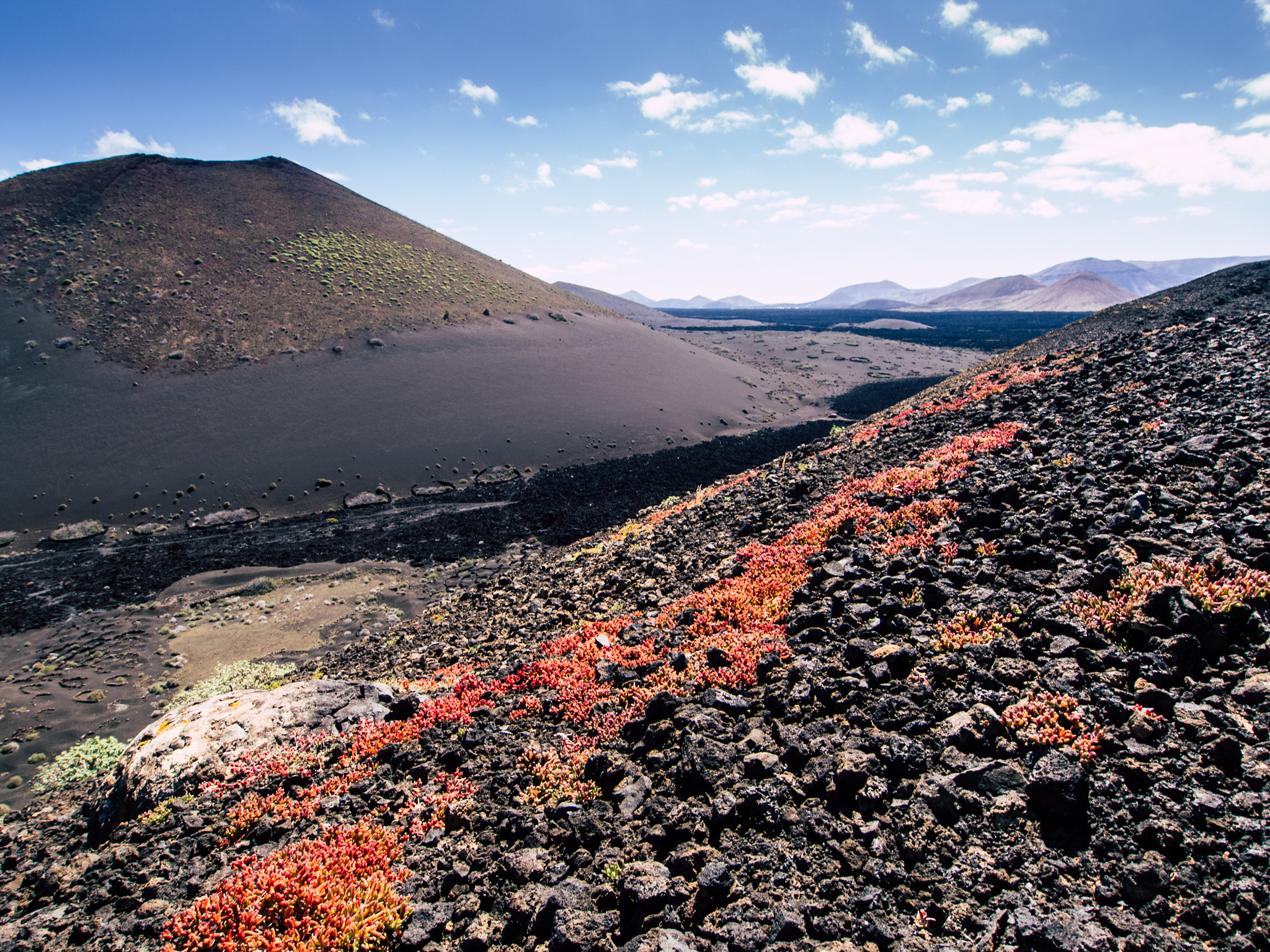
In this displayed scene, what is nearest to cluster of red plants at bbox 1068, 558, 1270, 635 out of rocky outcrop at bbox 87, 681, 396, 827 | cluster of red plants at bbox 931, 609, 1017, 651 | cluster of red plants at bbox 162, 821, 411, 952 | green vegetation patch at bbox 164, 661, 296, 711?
cluster of red plants at bbox 931, 609, 1017, 651

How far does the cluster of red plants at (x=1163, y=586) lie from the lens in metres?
4.96

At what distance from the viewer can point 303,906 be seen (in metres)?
4.27

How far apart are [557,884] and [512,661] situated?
4.62 m

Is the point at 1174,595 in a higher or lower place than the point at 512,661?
higher

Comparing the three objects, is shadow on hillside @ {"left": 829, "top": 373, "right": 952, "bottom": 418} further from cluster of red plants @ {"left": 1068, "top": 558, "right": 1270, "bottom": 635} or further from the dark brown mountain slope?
cluster of red plants @ {"left": 1068, "top": 558, "right": 1270, "bottom": 635}

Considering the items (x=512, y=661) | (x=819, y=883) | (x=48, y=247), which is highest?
(x=48, y=247)

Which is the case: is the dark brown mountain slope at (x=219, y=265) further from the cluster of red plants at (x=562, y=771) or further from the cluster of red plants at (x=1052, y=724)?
the cluster of red plants at (x=1052, y=724)

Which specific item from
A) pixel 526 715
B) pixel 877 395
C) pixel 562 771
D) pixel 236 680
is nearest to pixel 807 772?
pixel 562 771

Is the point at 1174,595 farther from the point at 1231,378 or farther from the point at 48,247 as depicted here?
the point at 48,247

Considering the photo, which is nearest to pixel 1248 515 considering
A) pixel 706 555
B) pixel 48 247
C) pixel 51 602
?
pixel 706 555

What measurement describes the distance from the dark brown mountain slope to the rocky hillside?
40.4 metres

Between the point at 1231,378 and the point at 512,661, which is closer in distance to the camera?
the point at 512,661

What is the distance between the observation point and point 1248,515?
6375 mm

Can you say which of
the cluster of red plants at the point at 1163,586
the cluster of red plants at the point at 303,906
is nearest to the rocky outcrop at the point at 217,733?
the cluster of red plants at the point at 303,906
